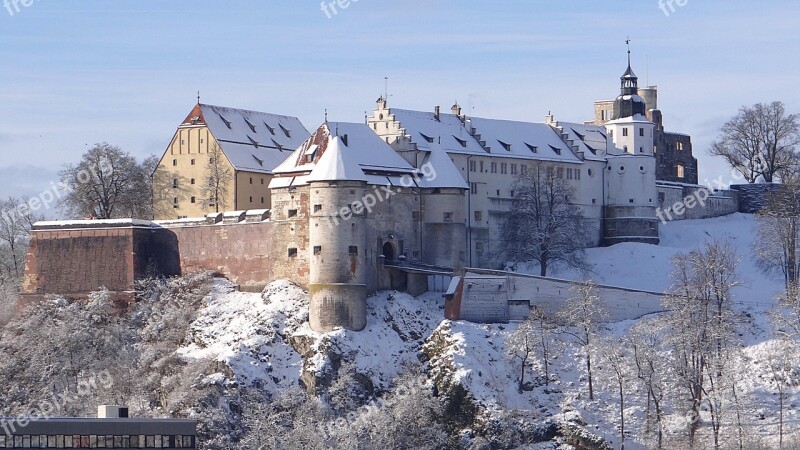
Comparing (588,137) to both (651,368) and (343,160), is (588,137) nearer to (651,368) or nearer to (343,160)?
(343,160)

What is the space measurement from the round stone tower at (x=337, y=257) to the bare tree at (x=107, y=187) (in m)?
20.1

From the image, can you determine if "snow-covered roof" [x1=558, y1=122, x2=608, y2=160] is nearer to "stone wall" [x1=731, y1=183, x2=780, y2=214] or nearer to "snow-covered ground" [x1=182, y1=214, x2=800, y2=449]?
→ "stone wall" [x1=731, y1=183, x2=780, y2=214]

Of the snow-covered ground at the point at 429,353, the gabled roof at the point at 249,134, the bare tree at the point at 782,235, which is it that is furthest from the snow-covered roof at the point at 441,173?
the bare tree at the point at 782,235

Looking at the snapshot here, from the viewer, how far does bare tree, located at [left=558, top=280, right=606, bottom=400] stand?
3403 inches

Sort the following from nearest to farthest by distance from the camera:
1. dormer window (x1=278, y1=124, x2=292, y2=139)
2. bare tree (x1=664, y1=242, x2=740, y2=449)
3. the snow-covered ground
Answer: bare tree (x1=664, y1=242, x2=740, y2=449)
the snow-covered ground
dormer window (x1=278, y1=124, x2=292, y2=139)

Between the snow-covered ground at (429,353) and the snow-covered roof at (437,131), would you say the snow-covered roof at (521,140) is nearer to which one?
the snow-covered roof at (437,131)

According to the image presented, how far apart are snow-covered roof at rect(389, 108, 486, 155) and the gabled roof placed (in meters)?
8.10

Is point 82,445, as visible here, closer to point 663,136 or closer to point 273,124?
point 273,124

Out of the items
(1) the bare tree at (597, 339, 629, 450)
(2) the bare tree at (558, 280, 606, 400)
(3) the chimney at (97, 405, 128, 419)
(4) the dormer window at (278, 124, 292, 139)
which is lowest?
(3) the chimney at (97, 405, 128, 419)

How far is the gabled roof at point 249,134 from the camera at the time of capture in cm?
10125

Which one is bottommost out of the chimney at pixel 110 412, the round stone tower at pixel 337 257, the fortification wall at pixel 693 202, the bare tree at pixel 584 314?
the chimney at pixel 110 412

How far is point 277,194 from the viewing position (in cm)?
8950

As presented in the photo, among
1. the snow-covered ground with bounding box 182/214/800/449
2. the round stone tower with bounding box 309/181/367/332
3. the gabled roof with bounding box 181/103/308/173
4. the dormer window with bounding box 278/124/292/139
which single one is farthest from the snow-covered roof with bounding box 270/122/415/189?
the dormer window with bounding box 278/124/292/139

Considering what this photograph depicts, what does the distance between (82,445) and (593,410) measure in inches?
911
